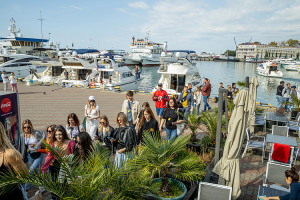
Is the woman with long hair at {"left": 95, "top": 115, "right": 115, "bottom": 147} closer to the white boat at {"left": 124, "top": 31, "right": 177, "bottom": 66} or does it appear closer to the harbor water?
the harbor water

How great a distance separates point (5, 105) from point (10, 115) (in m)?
0.26

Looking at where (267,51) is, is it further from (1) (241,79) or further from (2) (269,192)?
(2) (269,192)

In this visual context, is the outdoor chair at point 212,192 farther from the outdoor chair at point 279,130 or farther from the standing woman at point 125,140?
the outdoor chair at point 279,130

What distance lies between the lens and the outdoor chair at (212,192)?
366 cm

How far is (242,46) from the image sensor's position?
145 meters

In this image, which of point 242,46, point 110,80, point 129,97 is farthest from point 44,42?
point 242,46

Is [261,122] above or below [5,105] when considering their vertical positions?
below

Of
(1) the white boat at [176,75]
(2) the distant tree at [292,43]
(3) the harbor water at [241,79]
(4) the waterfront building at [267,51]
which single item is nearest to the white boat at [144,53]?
(3) the harbor water at [241,79]

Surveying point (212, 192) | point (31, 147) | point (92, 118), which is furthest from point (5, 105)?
point (212, 192)

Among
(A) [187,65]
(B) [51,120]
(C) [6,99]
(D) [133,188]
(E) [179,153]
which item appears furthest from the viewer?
(A) [187,65]

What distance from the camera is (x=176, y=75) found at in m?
17.5

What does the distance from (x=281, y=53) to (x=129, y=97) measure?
532 feet

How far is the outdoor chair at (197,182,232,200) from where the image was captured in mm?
3658

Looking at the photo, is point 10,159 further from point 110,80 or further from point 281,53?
point 281,53
